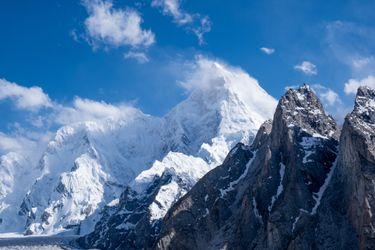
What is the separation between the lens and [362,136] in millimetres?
190000

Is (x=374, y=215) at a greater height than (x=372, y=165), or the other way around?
(x=372, y=165)

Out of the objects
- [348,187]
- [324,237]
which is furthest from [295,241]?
[348,187]

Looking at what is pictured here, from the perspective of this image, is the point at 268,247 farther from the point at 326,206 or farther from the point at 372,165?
the point at 372,165

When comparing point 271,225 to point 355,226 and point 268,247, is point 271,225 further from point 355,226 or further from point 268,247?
point 355,226

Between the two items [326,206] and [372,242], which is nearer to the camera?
[372,242]

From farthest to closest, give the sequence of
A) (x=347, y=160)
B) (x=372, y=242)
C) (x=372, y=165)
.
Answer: (x=347, y=160)
(x=372, y=165)
(x=372, y=242)

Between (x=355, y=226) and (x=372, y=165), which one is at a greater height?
(x=372, y=165)

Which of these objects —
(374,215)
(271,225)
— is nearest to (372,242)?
(374,215)

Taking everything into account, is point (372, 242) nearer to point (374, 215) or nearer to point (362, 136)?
point (374, 215)

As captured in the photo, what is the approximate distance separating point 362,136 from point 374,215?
23.5m

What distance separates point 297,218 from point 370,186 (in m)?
25.7


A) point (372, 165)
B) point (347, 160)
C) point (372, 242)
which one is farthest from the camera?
point (347, 160)

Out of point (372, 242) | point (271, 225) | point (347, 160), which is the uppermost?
point (347, 160)

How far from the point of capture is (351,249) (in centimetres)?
18075
